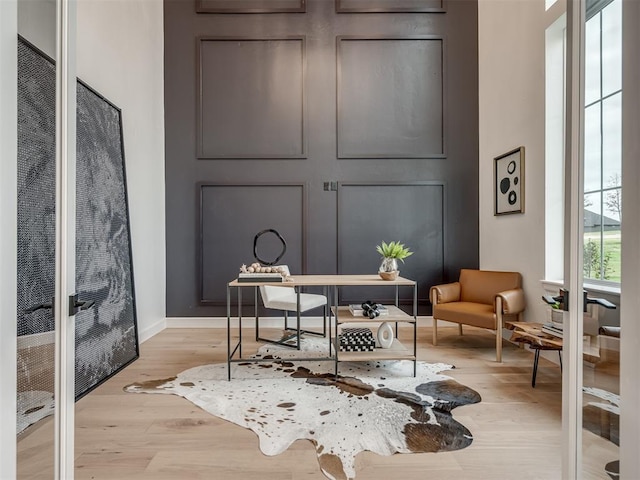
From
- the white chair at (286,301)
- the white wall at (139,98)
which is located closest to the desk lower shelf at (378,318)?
the white chair at (286,301)

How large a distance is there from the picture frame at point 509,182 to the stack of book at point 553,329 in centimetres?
129

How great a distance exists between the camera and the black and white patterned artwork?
1091 mm

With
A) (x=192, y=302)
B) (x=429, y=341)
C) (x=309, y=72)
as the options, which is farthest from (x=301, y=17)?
(x=429, y=341)

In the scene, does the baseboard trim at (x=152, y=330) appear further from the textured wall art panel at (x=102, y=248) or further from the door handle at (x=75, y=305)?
the door handle at (x=75, y=305)

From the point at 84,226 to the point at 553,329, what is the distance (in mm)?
3518

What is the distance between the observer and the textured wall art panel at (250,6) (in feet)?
14.6

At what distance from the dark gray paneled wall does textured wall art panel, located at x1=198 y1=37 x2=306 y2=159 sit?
1cm

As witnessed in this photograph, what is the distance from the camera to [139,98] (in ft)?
12.7

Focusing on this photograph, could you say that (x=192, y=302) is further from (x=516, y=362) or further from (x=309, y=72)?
(x=516, y=362)

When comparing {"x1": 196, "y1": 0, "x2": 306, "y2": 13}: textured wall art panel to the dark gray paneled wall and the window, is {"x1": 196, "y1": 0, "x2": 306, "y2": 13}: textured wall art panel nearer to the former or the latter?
the dark gray paneled wall

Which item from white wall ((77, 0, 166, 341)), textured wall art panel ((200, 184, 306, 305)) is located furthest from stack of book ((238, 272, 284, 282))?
textured wall art panel ((200, 184, 306, 305))
